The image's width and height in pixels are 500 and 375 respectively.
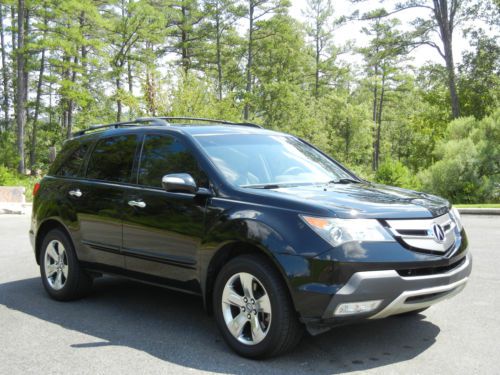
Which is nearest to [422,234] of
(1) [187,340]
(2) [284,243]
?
(2) [284,243]

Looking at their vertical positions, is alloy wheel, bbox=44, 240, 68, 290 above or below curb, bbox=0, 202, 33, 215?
above

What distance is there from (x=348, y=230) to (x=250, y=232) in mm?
737

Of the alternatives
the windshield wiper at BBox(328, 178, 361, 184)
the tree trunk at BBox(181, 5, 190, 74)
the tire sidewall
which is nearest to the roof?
the windshield wiper at BBox(328, 178, 361, 184)

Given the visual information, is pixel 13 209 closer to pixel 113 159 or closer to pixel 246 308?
pixel 113 159

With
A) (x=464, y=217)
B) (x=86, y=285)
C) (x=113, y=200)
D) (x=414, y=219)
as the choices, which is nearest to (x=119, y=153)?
(x=113, y=200)

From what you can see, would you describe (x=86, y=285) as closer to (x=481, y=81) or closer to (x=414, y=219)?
(x=414, y=219)

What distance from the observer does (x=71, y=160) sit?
6883mm

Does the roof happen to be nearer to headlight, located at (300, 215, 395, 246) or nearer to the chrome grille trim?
headlight, located at (300, 215, 395, 246)

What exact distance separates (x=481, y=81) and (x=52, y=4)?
25160 millimetres

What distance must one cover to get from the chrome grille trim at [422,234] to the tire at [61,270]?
3.53 meters

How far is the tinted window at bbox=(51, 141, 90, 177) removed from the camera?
6.72 meters

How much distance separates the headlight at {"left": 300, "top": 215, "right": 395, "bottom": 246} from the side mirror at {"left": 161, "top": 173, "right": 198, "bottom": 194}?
1.15m

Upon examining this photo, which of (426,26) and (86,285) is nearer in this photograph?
(86,285)

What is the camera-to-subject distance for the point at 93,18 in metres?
38.0
